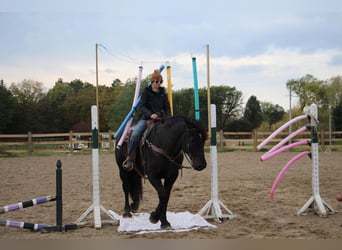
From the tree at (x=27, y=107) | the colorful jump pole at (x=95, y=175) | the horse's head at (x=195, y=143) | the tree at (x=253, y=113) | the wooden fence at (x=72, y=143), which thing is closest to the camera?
the horse's head at (x=195, y=143)

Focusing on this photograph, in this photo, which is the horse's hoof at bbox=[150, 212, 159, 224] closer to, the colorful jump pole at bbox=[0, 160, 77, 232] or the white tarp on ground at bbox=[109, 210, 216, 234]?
the white tarp on ground at bbox=[109, 210, 216, 234]

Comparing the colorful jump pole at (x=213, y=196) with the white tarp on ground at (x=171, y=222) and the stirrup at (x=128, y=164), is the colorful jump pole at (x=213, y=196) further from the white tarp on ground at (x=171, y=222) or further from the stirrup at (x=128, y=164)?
the stirrup at (x=128, y=164)

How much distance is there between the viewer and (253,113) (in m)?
63.9

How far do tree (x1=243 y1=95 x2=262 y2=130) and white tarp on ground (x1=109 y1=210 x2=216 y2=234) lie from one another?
188 ft

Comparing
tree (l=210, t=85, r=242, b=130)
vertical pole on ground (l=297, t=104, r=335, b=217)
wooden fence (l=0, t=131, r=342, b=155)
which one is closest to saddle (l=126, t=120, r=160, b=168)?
vertical pole on ground (l=297, t=104, r=335, b=217)

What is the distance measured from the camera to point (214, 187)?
20.8 feet

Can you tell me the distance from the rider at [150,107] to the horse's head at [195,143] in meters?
0.82

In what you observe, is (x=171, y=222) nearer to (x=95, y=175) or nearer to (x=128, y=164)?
(x=128, y=164)

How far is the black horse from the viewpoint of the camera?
5.19m

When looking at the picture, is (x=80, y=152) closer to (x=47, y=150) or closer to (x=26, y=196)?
(x=47, y=150)

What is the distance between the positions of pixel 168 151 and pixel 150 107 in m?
1.02

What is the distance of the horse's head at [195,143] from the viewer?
5078 mm

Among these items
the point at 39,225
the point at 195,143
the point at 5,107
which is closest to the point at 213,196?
the point at 195,143

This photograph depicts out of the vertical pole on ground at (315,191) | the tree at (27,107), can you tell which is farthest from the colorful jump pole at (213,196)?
the tree at (27,107)
